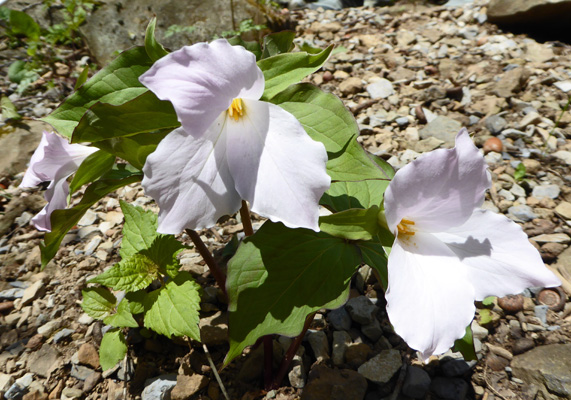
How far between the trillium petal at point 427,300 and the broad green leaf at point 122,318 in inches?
33.1

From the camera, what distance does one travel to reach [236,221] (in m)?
1.88

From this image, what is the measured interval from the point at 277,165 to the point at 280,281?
31cm

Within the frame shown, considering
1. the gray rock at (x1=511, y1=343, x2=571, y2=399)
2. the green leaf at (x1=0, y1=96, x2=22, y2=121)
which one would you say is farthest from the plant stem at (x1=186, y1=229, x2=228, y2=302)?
the green leaf at (x1=0, y1=96, x2=22, y2=121)

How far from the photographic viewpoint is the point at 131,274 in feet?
4.14

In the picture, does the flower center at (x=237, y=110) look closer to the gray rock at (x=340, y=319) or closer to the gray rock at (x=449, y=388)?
the gray rock at (x=340, y=319)

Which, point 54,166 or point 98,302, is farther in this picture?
point 98,302

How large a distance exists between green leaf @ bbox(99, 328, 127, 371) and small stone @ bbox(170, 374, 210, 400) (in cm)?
19

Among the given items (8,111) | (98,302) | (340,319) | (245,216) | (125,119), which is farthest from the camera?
(8,111)

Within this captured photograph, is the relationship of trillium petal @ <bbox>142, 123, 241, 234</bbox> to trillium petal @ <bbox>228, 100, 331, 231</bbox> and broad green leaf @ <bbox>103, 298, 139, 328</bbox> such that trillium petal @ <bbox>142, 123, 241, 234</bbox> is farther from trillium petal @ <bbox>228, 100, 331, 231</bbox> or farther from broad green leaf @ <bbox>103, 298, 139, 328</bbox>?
broad green leaf @ <bbox>103, 298, 139, 328</bbox>

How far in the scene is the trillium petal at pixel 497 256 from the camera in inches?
32.7

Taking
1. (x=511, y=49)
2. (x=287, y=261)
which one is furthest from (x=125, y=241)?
(x=511, y=49)

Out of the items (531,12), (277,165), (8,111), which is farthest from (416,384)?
(531,12)

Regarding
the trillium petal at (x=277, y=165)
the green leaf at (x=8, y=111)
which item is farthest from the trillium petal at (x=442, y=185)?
the green leaf at (x=8, y=111)

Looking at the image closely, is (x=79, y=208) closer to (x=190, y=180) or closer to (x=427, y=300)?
(x=190, y=180)
